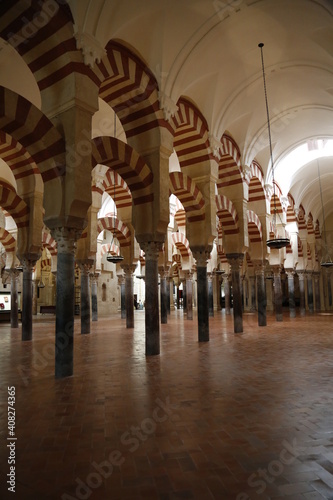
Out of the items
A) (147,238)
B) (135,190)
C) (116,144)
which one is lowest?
(147,238)

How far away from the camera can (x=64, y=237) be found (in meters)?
4.74

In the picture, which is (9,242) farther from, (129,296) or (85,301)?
(129,296)

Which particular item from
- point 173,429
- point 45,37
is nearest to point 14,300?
point 45,37

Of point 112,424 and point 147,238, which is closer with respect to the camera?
point 112,424

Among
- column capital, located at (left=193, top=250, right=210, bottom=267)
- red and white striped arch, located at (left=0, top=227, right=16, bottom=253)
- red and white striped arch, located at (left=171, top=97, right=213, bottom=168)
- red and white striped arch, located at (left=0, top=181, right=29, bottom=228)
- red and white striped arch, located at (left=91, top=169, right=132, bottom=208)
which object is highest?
red and white striped arch, located at (left=171, top=97, right=213, bottom=168)

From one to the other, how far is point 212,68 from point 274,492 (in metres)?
7.46

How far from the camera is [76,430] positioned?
2.70 meters

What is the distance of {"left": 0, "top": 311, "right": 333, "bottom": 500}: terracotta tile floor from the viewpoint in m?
1.93

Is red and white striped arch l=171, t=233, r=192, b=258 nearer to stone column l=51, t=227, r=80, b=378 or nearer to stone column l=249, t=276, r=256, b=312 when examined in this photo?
stone column l=249, t=276, r=256, b=312

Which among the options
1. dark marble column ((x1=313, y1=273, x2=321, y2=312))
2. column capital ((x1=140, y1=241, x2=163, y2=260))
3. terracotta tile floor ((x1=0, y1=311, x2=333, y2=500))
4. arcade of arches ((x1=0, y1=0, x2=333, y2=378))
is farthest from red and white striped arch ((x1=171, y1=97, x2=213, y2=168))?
dark marble column ((x1=313, y1=273, x2=321, y2=312))

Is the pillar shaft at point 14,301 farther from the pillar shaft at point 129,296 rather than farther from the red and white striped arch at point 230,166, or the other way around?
the red and white striped arch at point 230,166

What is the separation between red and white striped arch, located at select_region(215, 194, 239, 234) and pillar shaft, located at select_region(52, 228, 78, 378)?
522 cm

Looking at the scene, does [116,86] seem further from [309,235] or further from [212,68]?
[309,235]

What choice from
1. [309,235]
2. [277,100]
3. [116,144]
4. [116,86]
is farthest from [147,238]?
[309,235]
